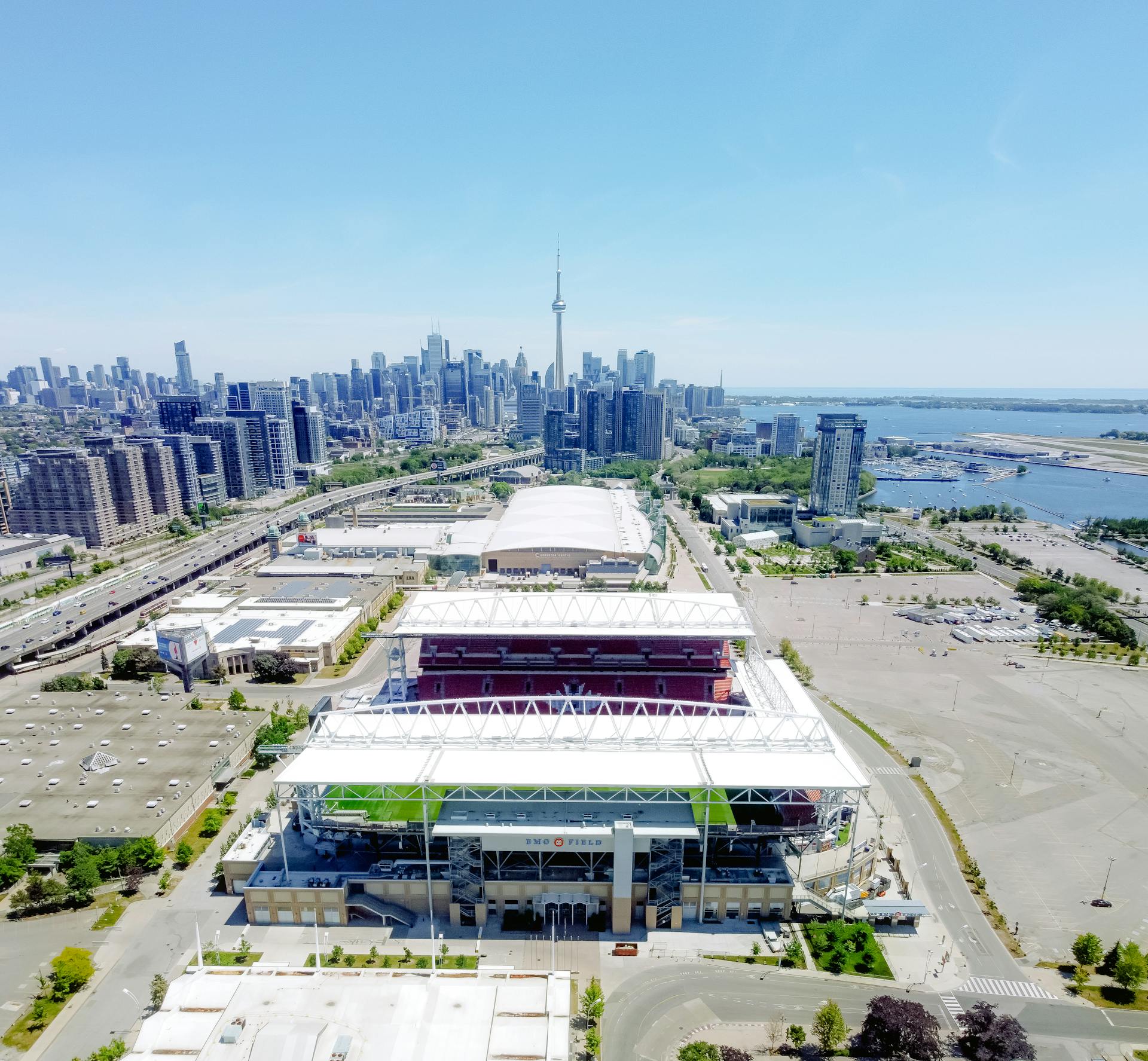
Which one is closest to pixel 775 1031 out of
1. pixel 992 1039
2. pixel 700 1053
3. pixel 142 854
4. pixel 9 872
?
pixel 700 1053

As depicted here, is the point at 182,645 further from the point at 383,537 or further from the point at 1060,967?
the point at 1060,967

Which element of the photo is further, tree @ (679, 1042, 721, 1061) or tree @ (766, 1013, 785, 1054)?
tree @ (766, 1013, 785, 1054)

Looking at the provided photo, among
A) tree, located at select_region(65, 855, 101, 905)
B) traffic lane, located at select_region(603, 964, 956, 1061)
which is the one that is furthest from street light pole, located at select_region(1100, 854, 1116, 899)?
tree, located at select_region(65, 855, 101, 905)

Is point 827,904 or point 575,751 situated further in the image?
point 575,751

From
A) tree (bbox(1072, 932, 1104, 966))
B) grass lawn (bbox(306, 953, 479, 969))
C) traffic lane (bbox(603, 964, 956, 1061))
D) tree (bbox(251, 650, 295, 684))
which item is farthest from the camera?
tree (bbox(251, 650, 295, 684))

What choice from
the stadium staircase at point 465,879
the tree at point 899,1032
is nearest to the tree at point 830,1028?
the tree at point 899,1032

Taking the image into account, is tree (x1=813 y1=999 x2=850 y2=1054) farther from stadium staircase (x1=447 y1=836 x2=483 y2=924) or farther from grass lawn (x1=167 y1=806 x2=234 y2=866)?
grass lawn (x1=167 y1=806 x2=234 y2=866)

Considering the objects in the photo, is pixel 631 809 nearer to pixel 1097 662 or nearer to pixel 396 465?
pixel 1097 662
